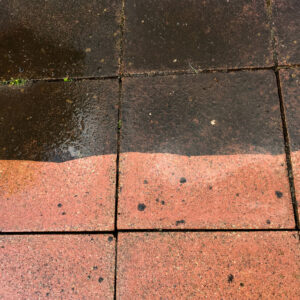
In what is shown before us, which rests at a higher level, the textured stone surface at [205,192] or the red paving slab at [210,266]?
the textured stone surface at [205,192]

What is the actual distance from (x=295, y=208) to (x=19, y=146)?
2339 mm

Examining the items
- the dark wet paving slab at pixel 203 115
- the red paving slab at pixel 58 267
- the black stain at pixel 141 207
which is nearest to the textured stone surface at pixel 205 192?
the black stain at pixel 141 207

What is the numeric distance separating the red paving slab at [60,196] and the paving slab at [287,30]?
1726 mm

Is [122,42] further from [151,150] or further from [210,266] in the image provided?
[210,266]

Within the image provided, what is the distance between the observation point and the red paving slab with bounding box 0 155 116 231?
2.11m

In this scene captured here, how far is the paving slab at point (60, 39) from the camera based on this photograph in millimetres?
2438

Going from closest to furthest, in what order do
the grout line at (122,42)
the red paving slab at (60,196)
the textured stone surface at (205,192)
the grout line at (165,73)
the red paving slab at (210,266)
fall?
the red paving slab at (210,266), the textured stone surface at (205,192), the red paving slab at (60,196), the grout line at (165,73), the grout line at (122,42)

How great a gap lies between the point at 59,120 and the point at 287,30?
2.17 meters

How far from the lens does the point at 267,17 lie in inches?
92.3

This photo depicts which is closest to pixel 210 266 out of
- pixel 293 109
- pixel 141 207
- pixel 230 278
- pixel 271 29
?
pixel 230 278

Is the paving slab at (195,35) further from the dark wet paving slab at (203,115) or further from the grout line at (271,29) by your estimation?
the dark wet paving slab at (203,115)

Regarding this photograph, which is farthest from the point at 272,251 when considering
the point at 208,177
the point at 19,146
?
the point at 19,146

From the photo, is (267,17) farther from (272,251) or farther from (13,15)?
(13,15)

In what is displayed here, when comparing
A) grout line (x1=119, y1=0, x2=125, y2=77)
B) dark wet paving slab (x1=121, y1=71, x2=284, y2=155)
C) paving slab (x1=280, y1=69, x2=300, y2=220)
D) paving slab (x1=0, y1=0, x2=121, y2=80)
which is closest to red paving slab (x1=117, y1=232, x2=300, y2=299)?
paving slab (x1=280, y1=69, x2=300, y2=220)
